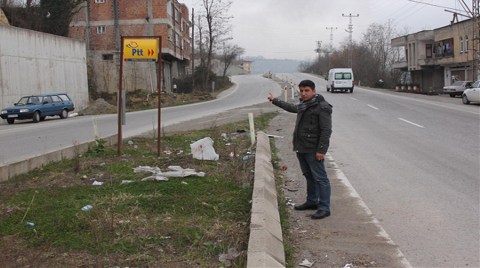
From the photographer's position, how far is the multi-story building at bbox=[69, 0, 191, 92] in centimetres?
A: 4900

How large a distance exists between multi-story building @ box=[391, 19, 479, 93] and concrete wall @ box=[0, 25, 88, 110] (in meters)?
33.7

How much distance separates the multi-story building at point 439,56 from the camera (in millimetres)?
50219

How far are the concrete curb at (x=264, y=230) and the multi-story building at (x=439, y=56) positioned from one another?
4283cm

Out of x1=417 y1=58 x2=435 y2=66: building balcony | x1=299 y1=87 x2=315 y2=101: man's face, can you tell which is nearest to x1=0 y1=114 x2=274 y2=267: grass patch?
x1=299 y1=87 x2=315 y2=101: man's face

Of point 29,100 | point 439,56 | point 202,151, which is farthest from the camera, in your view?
point 439,56

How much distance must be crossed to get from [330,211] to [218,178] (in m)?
2.00

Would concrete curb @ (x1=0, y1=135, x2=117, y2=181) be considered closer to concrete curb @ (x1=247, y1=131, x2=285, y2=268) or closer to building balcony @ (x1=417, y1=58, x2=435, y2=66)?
concrete curb @ (x1=247, y1=131, x2=285, y2=268)

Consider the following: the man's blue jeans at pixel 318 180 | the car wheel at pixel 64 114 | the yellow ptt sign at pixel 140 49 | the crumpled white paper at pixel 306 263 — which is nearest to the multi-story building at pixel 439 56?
the car wheel at pixel 64 114

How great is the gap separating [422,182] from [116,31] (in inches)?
1781

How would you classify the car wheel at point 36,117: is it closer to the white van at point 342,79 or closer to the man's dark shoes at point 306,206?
the man's dark shoes at point 306,206

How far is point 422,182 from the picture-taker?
8500mm

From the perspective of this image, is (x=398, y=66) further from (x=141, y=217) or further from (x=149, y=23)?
(x=141, y=217)

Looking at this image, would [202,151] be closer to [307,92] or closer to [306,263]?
[307,92]

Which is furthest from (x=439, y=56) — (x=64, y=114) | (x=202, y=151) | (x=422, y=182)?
(x=202, y=151)
